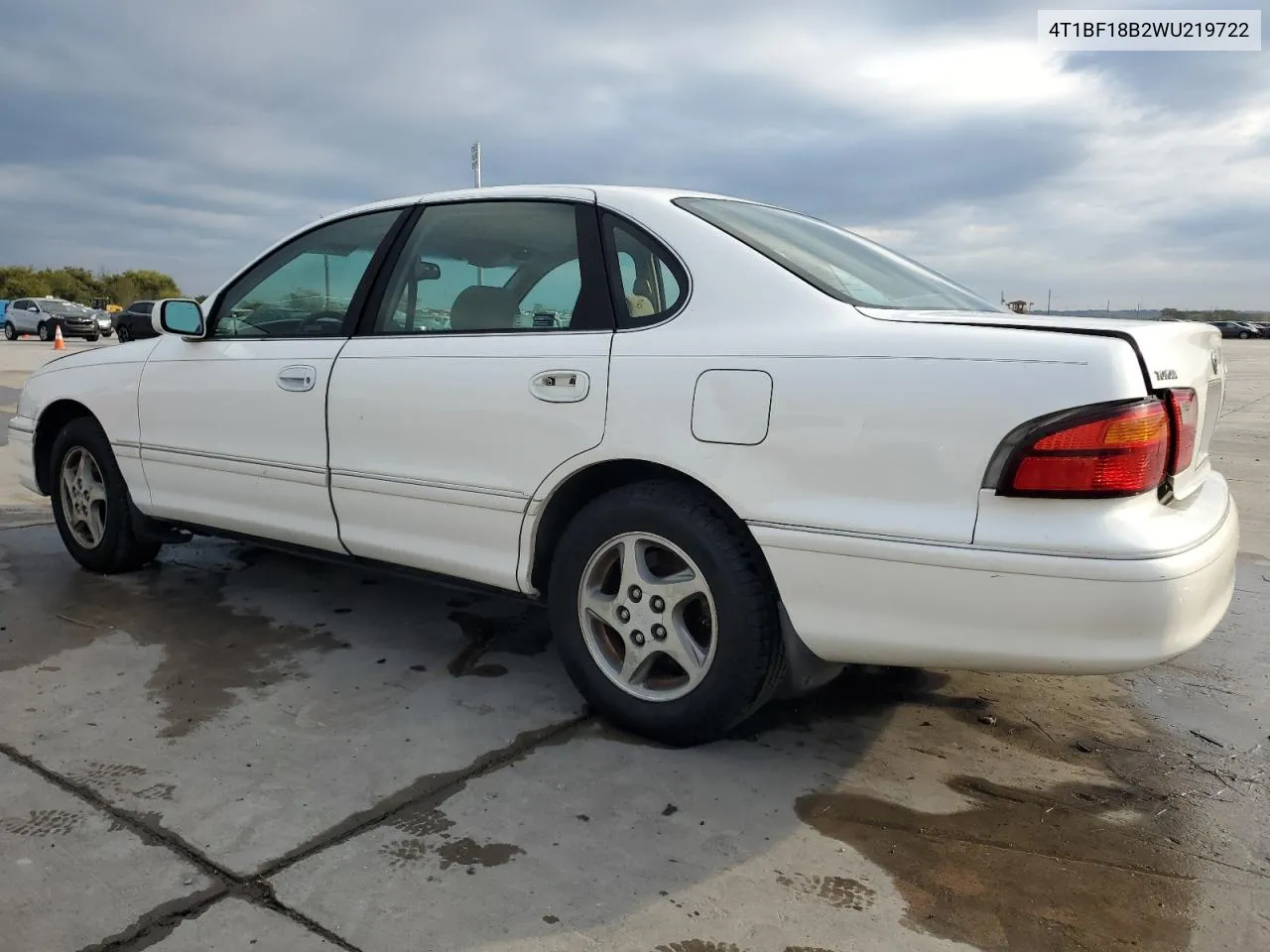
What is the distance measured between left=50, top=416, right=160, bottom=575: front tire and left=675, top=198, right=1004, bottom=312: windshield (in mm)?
A: 2815

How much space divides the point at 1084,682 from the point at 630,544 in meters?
1.73

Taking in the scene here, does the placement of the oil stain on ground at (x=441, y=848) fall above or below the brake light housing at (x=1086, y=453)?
below

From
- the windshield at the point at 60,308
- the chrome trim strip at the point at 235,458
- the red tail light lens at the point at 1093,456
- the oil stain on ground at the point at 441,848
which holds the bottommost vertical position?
the oil stain on ground at the point at 441,848

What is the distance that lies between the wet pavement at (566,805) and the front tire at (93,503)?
0.63m

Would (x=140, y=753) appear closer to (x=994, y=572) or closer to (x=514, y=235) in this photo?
(x=514, y=235)

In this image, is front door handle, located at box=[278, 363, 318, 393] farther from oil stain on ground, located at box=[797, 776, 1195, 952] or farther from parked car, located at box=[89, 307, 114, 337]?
parked car, located at box=[89, 307, 114, 337]

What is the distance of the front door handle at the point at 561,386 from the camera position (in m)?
2.62

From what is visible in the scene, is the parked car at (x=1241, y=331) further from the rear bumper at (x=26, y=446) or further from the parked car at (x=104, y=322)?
the rear bumper at (x=26, y=446)

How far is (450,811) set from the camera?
2309 mm

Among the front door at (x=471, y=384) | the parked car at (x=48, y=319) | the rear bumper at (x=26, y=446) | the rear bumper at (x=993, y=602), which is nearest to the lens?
Answer: the rear bumper at (x=993, y=602)

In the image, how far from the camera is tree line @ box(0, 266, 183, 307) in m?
59.1

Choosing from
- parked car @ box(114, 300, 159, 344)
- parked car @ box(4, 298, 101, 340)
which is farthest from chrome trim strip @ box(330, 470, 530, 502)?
parked car @ box(4, 298, 101, 340)

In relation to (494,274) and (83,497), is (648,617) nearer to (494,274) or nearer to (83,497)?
(494,274)

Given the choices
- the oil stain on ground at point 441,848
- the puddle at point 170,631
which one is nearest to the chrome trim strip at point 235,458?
the puddle at point 170,631
